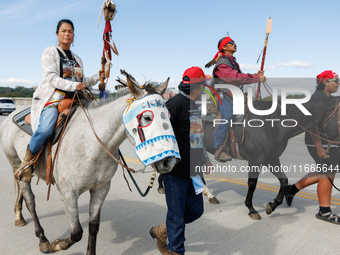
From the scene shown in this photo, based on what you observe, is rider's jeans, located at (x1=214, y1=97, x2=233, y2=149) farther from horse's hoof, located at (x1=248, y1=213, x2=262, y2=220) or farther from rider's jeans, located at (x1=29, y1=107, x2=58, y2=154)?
rider's jeans, located at (x1=29, y1=107, x2=58, y2=154)

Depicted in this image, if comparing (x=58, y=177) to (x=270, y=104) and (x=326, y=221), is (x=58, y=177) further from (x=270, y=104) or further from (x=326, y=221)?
(x=326, y=221)

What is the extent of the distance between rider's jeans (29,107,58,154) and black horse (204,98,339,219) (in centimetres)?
346

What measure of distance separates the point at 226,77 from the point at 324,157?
2218mm

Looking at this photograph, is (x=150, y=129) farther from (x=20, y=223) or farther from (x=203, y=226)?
(x=20, y=223)

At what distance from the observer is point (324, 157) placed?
5.00 metres

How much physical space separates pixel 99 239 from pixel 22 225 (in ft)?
4.72

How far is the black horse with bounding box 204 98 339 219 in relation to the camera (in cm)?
514

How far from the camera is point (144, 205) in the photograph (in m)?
5.70

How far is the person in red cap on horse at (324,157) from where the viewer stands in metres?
5.03

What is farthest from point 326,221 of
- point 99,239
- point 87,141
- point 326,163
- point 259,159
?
point 87,141

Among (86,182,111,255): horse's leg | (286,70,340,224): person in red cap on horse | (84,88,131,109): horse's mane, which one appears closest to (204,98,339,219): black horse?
(286,70,340,224): person in red cap on horse

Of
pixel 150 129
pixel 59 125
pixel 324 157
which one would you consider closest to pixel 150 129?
pixel 150 129

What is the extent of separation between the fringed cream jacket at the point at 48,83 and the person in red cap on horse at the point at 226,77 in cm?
304

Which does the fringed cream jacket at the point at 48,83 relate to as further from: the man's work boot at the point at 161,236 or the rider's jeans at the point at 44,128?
the man's work boot at the point at 161,236
